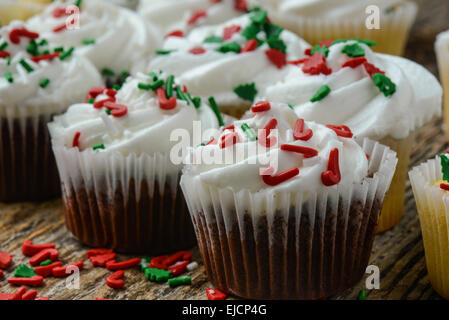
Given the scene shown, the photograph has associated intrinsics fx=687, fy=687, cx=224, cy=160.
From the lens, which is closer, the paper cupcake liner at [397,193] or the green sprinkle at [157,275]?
the green sprinkle at [157,275]

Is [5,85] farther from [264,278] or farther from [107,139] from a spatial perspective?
[264,278]

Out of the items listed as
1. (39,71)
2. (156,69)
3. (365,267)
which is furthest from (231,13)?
(365,267)

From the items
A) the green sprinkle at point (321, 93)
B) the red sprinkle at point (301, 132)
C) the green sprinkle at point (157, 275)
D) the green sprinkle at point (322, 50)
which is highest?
the green sprinkle at point (322, 50)

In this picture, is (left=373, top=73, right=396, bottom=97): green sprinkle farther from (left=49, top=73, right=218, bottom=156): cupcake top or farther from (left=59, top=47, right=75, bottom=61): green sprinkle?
(left=59, top=47, right=75, bottom=61): green sprinkle

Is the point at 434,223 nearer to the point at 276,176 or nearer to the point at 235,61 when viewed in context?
the point at 276,176

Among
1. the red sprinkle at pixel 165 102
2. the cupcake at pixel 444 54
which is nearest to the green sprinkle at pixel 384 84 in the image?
the red sprinkle at pixel 165 102

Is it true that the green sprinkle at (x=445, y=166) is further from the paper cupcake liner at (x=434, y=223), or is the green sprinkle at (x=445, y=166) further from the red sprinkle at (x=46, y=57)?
the red sprinkle at (x=46, y=57)

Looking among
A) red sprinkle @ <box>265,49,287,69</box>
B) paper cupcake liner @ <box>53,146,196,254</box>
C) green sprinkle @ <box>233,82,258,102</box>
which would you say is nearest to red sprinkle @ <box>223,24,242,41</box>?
red sprinkle @ <box>265,49,287,69</box>
